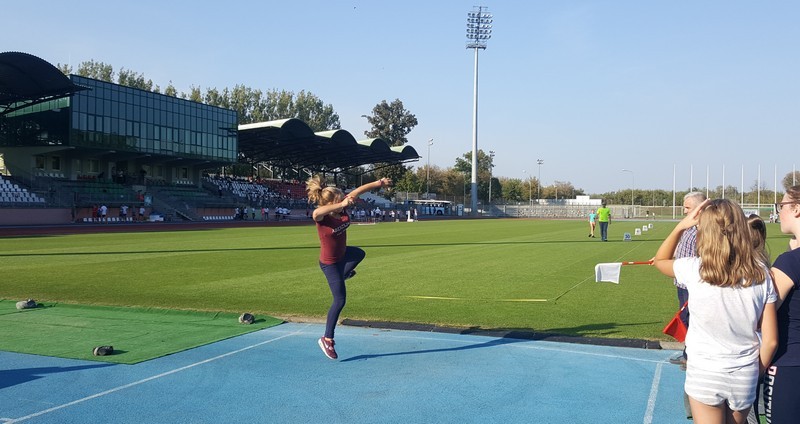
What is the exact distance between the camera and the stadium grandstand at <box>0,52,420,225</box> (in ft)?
142

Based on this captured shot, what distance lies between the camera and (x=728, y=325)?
3.15 metres

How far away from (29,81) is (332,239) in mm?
45311

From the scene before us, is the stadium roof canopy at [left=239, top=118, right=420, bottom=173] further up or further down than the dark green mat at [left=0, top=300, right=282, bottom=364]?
further up

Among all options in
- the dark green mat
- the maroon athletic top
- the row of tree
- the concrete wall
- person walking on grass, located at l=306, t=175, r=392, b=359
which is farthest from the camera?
the row of tree

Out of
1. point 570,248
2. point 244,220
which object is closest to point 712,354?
point 570,248

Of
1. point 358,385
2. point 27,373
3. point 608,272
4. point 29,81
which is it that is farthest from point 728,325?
point 29,81

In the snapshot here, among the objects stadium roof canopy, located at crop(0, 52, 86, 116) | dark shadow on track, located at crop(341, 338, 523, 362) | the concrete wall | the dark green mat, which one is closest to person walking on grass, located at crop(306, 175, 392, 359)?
dark shadow on track, located at crop(341, 338, 523, 362)

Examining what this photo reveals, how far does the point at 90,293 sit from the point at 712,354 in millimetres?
11462

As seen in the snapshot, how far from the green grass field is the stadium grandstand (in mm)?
25520

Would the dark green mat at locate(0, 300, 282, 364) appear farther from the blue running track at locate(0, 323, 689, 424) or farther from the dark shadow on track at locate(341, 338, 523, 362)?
the dark shadow on track at locate(341, 338, 523, 362)

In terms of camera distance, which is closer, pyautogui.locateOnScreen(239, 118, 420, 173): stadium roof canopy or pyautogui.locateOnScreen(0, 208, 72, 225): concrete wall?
pyautogui.locateOnScreen(0, 208, 72, 225): concrete wall

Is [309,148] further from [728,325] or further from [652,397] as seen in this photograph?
[728,325]

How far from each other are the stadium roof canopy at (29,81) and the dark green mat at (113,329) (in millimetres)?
37040

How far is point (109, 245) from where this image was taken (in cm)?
2405
